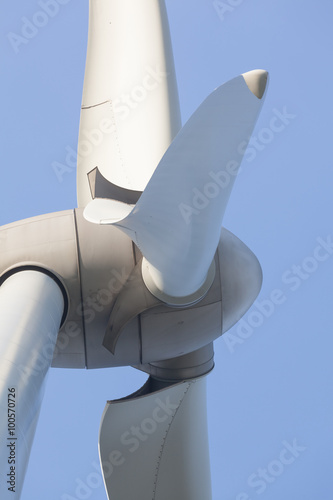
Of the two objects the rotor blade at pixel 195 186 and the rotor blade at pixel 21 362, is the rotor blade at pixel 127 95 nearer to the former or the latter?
the rotor blade at pixel 195 186

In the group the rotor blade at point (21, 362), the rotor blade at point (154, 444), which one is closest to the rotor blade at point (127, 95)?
the rotor blade at point (154, 444)

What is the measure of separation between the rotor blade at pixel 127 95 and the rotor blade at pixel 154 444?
2.90m

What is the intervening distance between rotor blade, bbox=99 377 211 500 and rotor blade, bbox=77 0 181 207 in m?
2.90

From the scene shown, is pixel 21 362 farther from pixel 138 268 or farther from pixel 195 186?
pixel 138 268

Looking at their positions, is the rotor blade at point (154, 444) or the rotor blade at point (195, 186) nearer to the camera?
the rotor blade at point (195, 186)

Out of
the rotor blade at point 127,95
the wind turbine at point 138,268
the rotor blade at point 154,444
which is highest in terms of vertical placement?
the rotor blade at point 127,95

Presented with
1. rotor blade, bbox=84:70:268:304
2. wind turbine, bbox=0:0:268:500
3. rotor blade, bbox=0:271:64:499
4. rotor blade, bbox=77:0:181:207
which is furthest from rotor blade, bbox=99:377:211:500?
rotor blade, bbox=77:0:181:207

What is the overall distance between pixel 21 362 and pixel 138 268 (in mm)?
2868

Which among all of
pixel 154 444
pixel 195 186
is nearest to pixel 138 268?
pixel 195 186

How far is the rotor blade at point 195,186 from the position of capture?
6.13 metres

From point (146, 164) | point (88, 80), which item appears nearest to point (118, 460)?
point (146, 164)

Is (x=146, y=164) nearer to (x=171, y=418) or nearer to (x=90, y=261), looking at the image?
(x=90, y=261)

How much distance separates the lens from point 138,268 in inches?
327

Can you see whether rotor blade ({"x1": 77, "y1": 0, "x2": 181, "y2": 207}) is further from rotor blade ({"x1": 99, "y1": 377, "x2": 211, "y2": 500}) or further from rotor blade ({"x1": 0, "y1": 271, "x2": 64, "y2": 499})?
rotor blade ({"x1": 0, "y1": 271, "x2": 64, "y2": 499})
